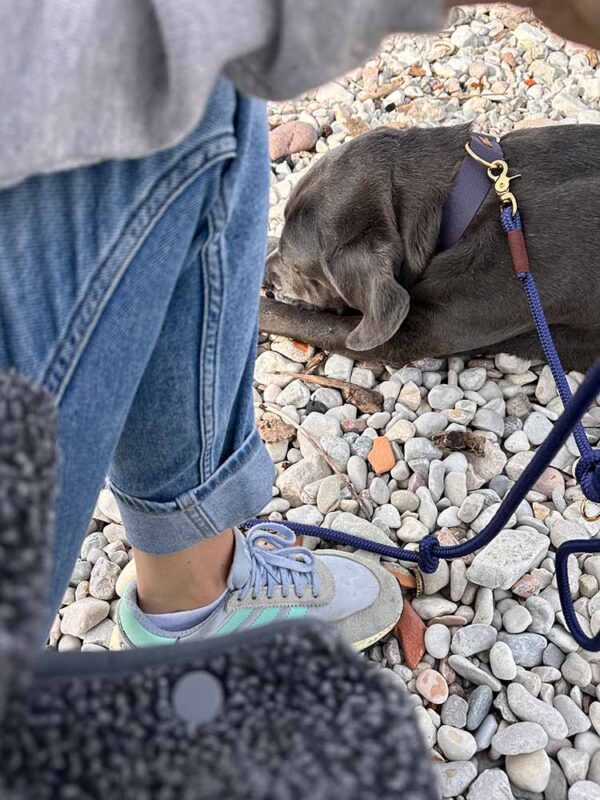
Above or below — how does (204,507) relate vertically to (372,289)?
above

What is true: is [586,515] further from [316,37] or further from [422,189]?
[316,37]

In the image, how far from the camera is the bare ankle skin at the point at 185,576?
1600mm

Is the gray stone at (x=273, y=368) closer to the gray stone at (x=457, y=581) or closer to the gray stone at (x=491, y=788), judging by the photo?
the gray stone at (x=457, y=581)

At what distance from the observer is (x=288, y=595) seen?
1.90m

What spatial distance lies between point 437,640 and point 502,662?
0.55 feet

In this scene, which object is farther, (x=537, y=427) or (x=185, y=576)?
(x=537, y=427)

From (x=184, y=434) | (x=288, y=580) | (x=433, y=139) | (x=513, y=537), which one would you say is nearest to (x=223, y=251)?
(x=184, y=434)

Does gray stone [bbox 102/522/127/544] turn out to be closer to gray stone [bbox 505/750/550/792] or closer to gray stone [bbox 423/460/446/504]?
gray stone [bbox 423/460/446/504]

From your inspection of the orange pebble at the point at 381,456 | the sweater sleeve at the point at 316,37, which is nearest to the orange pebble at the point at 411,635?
the orange pebble at the point at 381,456

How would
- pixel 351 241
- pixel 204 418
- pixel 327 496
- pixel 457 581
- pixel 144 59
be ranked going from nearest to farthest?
pixel 144 59 < pixel 204 418 < pixel 457 581 < pixel 327 496 < pixel 351 241

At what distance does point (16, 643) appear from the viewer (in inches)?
22.6

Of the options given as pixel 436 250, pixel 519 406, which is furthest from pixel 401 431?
pixel 436 250

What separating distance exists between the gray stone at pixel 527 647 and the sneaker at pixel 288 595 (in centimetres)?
30

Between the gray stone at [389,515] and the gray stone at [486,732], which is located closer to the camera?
the gray stone at [486,732]
